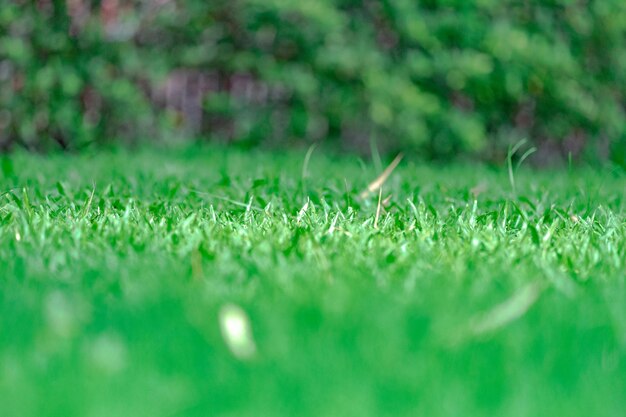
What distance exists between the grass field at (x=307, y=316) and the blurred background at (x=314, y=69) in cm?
374

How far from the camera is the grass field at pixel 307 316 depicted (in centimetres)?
103

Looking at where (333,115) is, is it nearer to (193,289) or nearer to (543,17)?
(543,17)

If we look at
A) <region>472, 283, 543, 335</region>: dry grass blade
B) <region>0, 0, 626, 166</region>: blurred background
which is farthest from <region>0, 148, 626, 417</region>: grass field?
<region>0, 0, 626, 166</region>: blurred background

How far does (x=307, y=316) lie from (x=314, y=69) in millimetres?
4956

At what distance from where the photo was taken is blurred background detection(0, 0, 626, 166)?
19.0ft

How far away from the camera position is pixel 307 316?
128 cm

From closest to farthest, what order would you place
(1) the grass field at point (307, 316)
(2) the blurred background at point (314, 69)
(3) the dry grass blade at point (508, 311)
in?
(1) the grass field at point (307, 316), (3) the dry grass blade at point (508, 311), (2) the blurred background at point (314, 69)

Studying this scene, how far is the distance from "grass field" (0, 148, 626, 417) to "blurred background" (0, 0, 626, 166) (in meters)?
3.74

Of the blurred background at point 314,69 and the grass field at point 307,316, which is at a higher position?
the grass field at point 307,316

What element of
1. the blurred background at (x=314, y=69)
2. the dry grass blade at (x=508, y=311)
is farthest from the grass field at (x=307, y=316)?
the blurred background at (x=314, y=69)

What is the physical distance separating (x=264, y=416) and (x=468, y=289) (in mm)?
561

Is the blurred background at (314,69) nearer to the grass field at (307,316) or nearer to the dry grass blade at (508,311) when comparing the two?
the grass field at (307,316)

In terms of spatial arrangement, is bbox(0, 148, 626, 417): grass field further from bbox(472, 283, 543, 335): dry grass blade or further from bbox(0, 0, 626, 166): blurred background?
bbox(0, 0, 626, 166): blurred background

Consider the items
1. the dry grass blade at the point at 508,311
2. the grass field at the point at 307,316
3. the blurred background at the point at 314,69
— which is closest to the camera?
the grass field at the point at 307,316
